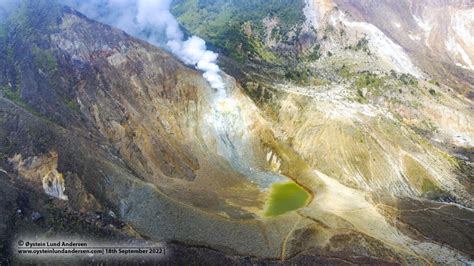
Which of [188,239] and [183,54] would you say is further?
[183,54]

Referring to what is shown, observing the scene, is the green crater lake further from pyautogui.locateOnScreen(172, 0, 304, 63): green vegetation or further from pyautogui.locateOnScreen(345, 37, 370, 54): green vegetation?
pyautogui.locateOnScreen(345, 37, 370, 54): green vegetation

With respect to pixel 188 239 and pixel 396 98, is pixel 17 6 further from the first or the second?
A: pixel 396 98

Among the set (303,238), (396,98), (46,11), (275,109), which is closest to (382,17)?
(396,98)

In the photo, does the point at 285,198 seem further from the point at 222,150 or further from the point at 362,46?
the point at 362,46

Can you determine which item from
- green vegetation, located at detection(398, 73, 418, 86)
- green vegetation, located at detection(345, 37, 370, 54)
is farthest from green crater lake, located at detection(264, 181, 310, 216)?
green vegetation, located at detection(345, 37, 370, 54)

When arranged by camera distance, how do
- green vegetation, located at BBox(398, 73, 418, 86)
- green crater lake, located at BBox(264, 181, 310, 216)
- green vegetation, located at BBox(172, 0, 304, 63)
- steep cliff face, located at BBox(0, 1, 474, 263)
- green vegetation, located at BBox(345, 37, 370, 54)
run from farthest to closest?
green vegetation, located at BBox(172, 0, 304, 63), green vegetation, located at BBox(345, 37, 370, 54), green vegetation, located at BBox(398, 73, 418, 86), green crater lake, located at BBox(264, 181, 310, 216), steep cliff face, located at BBox(0, 1, 474, 263)
